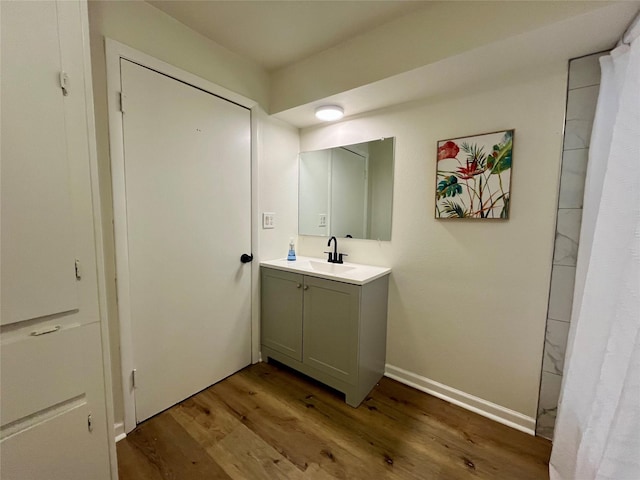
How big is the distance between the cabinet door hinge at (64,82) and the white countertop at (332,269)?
149 centimetres

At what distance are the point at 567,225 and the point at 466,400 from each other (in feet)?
4.08

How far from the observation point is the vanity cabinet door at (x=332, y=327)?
178 cm

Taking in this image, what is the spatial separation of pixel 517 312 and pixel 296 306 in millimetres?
1424

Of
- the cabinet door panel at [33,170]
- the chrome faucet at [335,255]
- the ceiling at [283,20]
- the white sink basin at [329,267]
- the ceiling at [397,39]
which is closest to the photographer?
the cabinet door panel at [33,170]

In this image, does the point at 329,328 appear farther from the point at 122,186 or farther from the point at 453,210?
the point at 122,186

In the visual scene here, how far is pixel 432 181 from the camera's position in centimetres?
188

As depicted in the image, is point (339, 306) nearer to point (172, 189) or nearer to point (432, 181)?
point (432, 181)

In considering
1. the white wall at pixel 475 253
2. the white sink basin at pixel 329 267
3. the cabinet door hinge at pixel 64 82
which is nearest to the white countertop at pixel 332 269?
the white sink basin at pixel 329 267

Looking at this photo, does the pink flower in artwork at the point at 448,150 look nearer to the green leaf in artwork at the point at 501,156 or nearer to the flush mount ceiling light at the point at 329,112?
the green leaf in artwork at the point at 501,156

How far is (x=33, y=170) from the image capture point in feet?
2.82

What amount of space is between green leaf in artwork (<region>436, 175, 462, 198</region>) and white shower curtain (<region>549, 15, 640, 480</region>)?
606 millimetres

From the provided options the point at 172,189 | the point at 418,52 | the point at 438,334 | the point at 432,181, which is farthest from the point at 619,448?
the point at 172,189

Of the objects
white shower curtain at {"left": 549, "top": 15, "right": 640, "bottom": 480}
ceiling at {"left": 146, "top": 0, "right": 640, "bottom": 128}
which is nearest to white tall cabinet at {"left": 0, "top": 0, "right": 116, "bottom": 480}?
ceiling at {"left": 146, "top": 0, "right": 640, "bottom": 128}

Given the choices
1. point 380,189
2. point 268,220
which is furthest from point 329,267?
point 380,189
